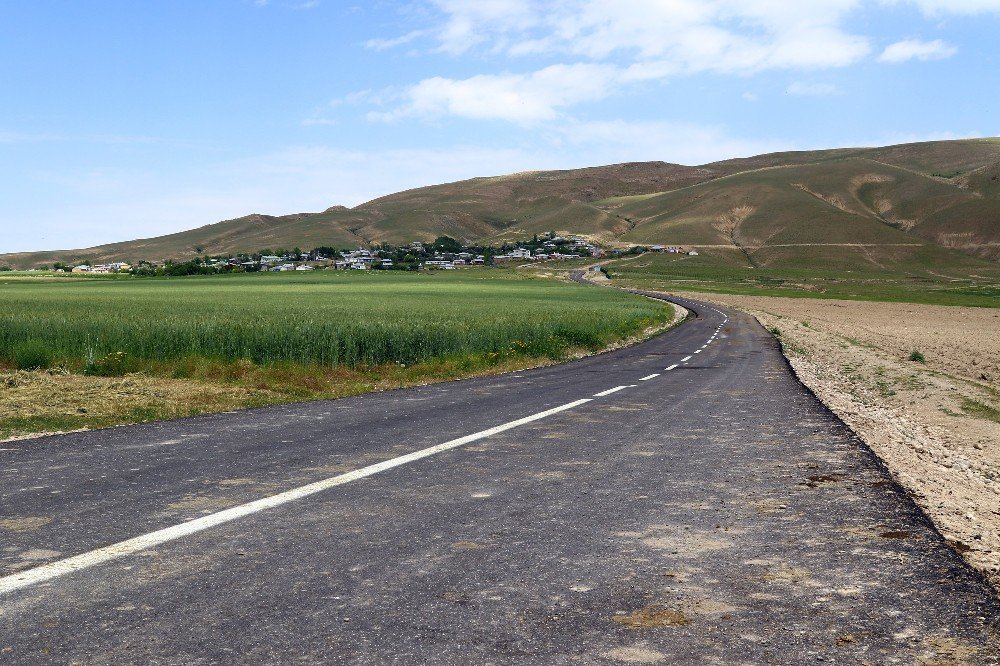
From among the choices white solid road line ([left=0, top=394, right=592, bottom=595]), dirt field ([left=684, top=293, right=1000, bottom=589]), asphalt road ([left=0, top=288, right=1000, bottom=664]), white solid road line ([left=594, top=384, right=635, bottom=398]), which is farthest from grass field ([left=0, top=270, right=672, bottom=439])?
dirt field ([left=684, top=293, right=1000, bottom=589])

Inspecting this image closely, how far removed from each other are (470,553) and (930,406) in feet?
47.9

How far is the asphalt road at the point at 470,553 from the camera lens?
3982mm

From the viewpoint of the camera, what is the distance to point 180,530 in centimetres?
588

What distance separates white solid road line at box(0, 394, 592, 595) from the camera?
4.81 m

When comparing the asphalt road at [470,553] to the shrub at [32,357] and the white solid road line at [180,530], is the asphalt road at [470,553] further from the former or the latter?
the shrub at [32,357]

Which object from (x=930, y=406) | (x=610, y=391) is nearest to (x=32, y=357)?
(x=610, y=391)

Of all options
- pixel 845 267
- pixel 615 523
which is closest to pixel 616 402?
pixel 615 523

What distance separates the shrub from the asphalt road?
1217 centimetres

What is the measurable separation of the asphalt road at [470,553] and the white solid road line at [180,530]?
0.03m

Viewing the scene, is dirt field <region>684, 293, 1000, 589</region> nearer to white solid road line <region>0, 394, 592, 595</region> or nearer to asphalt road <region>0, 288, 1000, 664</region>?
asphalt road <region>0, 288, 1000, 664</region>

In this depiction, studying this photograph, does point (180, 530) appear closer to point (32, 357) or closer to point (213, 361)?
point (213, 361)

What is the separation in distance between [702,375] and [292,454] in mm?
14337

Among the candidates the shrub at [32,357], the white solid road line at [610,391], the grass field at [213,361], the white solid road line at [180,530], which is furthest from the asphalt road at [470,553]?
the shrub at [32,357]

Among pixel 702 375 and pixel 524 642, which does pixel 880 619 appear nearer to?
pixel 524 642
